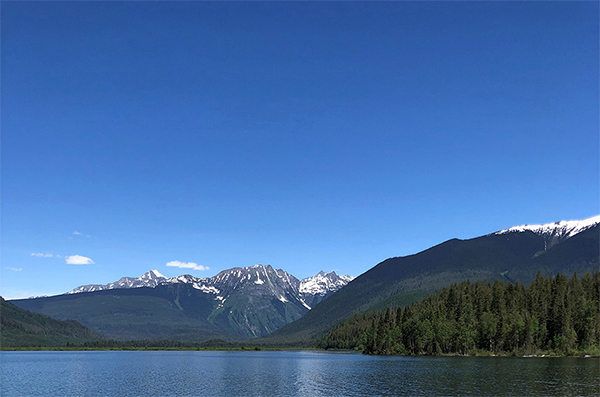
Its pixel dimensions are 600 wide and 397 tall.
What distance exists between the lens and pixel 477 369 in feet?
469

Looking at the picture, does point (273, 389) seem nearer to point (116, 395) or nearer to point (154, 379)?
point (116, 395)

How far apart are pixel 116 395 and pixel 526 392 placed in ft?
254

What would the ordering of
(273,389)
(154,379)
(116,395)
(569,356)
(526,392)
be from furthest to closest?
(569,356) < (154,379) < (273,389) < (116,395) < (526,392)

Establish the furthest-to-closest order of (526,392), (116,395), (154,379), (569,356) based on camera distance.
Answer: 1. (569,356)
2. (154,379)
3. (116,395)
4. (526,392)

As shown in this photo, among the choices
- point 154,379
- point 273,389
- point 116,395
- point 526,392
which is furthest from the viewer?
point 154,379

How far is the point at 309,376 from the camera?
483ft

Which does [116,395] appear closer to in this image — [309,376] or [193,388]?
[193,388]

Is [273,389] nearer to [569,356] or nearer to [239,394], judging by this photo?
[239,394]

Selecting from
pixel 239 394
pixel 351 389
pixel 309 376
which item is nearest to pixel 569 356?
pixel 309 376

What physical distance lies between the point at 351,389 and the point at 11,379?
95.1 m

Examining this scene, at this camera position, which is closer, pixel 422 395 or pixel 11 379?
pixel 422 395

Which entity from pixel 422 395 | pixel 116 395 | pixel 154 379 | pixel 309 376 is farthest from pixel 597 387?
pixel 154 379

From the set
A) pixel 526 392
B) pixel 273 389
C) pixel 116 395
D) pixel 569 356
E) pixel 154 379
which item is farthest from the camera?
pixel 569 356

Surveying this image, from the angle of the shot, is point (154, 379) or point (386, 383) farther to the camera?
point (154, 379)
